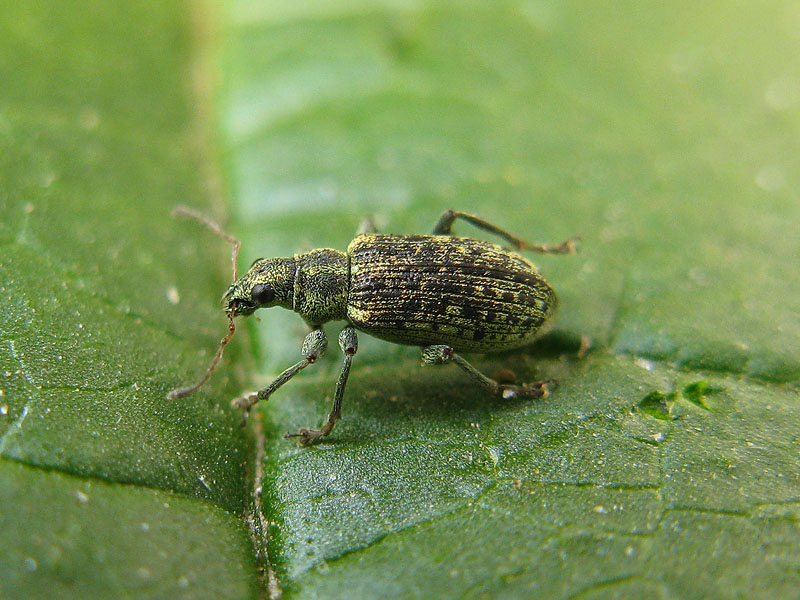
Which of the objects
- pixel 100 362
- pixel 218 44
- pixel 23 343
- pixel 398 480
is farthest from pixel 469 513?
pixel 218 44

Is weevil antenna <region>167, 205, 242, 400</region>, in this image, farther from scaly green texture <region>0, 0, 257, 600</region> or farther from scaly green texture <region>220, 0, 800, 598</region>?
scaly green texture <region>220, 0, 800, 598</region>

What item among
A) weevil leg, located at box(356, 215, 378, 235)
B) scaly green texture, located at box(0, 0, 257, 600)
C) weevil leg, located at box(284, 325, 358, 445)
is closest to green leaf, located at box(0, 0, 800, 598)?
scaly green texture, located at box(0, 0, 257, 600)

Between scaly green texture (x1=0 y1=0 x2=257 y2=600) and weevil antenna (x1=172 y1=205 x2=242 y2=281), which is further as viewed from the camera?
weevil antenna (x1=172 y1=205 x2=242 y2=281)

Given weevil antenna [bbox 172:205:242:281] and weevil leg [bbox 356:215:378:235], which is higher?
weevil leg [bbox 356:215:378:235]

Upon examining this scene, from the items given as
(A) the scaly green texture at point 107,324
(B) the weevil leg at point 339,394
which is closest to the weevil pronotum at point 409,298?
(B) the weevil leg at point 339,394

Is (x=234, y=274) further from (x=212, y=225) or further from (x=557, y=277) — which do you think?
(x=557, y=277)

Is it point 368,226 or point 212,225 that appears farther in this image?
point 368,226

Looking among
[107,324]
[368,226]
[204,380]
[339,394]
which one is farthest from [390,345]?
[107,324]
